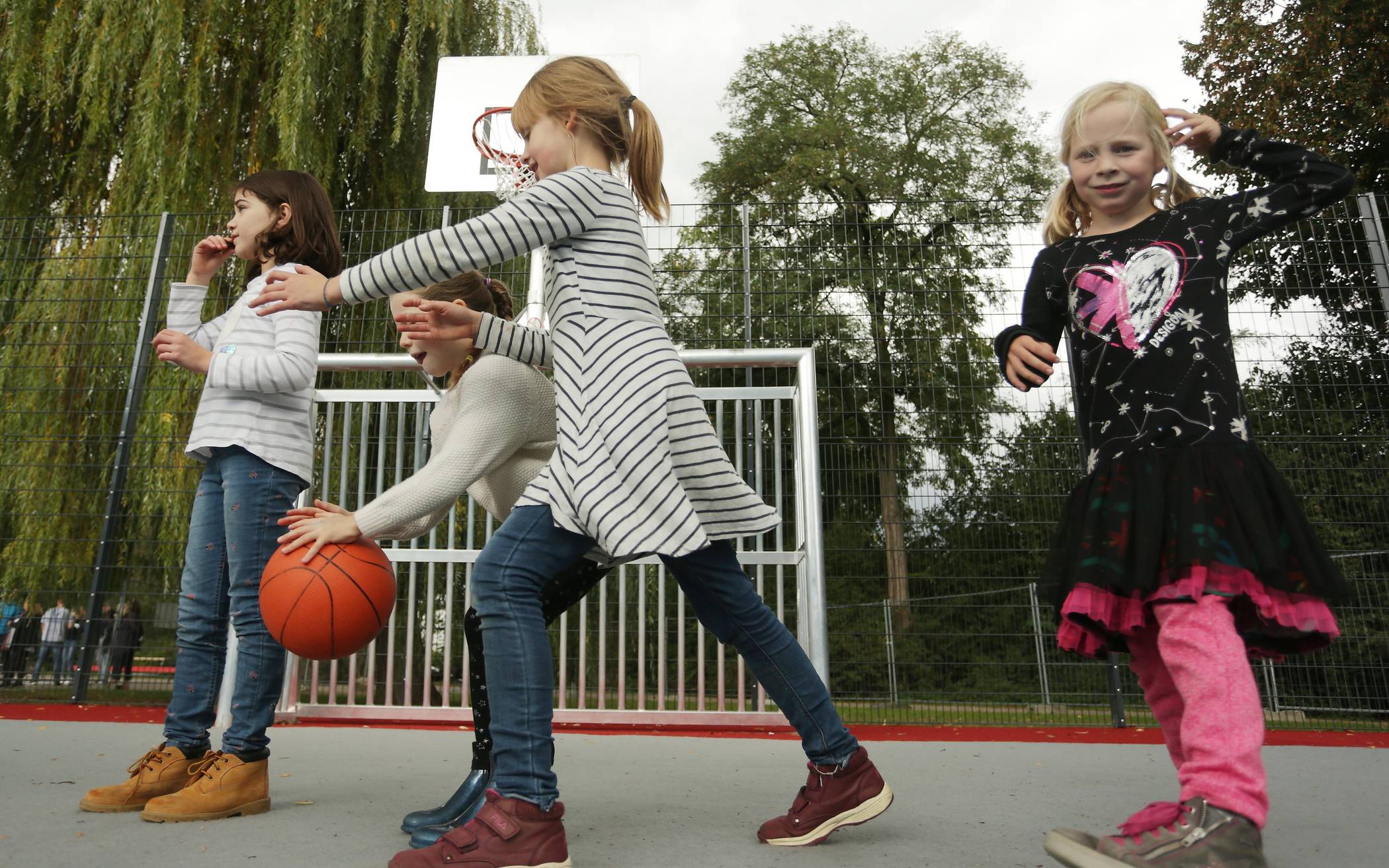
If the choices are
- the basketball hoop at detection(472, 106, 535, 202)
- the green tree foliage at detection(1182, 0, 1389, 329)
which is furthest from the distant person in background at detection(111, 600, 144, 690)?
the green tree foliage at detection(1182, 0, 1389, 329)

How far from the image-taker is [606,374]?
5.97 feet

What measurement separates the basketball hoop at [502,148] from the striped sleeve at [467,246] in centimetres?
374

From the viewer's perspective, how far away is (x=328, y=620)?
1.98 metres

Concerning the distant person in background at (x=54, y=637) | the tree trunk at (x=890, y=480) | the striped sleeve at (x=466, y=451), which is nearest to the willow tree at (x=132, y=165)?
the distant person in background at (x=54, y=637)

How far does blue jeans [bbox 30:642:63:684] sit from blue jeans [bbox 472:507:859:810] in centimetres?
525

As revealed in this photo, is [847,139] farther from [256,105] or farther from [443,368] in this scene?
[443,368]

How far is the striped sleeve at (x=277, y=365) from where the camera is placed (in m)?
2.28

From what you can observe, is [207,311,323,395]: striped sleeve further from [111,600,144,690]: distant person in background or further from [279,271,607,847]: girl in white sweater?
[111,600,144,690]: distant person in background

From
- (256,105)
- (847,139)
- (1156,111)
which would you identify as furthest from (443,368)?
(847,139)

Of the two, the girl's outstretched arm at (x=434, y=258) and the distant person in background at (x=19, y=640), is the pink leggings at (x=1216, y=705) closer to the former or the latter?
the girl's outstretched arm at (x=434, y=258)

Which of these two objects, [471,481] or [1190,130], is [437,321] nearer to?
[471,481]

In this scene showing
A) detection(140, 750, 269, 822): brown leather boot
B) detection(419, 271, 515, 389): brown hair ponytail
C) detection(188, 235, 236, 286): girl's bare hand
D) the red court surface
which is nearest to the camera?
detection(140, 750, 269, 822): brown leather boot

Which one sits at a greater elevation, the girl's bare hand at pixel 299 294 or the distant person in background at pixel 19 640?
the girl's bare hand at pixel 299 294

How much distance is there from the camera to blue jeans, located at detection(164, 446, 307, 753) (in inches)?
88.0
